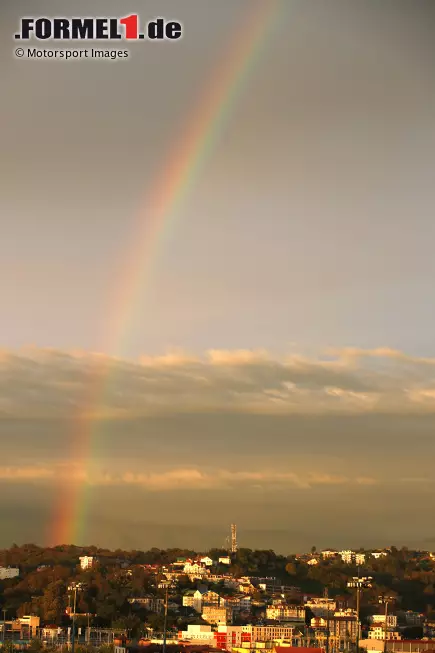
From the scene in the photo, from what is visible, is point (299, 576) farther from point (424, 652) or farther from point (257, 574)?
point (424, 652)

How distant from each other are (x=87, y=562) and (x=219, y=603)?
1817 cm

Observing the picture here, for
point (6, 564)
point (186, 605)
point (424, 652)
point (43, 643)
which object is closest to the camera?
point (424, 652)

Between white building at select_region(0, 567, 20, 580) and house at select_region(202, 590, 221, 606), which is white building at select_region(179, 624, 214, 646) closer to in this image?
house at select_region(202, 590, 221, 606)

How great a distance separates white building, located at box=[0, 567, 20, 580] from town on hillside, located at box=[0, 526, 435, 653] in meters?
0.16

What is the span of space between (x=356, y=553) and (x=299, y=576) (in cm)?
2433

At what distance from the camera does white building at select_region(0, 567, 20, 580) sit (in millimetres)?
97644

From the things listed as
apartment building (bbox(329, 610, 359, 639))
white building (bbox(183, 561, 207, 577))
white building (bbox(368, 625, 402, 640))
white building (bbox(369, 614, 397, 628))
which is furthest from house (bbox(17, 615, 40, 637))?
white building (bbox(183, 561, 207, 577))

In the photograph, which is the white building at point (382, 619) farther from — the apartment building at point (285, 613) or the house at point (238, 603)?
the house at point (238, 603)

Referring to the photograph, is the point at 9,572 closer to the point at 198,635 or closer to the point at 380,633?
the point at 198,635

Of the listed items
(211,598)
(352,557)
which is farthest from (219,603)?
(352,557)

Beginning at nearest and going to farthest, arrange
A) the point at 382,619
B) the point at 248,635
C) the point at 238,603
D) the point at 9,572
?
the point at 248,635 → the point at 382,619 → the point at 238,603 → the point at 9,572

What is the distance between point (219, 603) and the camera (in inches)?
3563

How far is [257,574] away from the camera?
112 metres

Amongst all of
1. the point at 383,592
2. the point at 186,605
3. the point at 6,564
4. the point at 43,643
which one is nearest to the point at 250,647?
the point at 43,643
